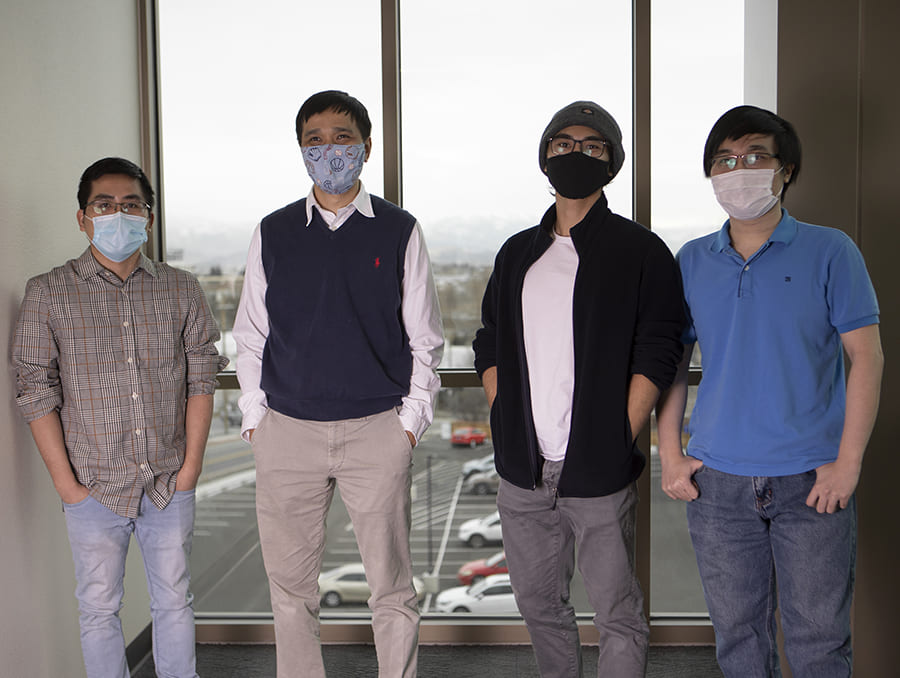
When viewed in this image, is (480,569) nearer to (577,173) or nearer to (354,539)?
(354,539)

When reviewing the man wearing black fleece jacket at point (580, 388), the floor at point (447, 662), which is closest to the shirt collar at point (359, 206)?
the man wearing black fleece jacket at point (580, 388)

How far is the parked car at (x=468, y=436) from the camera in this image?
2746 mm

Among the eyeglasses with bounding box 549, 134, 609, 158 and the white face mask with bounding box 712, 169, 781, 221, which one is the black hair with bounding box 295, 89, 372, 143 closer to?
the eyeglasses with bounding box 549, 134, 609, 158

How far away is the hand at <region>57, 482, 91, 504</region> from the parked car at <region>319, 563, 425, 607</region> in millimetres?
1117

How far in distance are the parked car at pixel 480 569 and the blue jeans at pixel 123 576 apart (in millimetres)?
1081

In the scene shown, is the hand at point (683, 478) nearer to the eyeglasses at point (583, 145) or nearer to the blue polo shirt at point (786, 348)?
the blue polo shirt at point (786, 348)

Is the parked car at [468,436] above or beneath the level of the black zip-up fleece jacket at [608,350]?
beneath

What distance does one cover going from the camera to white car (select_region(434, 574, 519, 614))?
2.77m

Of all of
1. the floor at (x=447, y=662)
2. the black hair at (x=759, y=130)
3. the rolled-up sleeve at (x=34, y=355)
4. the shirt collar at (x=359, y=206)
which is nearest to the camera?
the black hair at (x=759, y=130)

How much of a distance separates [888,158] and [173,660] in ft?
8.61

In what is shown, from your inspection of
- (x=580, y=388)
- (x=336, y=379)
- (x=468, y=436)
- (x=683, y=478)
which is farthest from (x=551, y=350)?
(x=468, y=436)

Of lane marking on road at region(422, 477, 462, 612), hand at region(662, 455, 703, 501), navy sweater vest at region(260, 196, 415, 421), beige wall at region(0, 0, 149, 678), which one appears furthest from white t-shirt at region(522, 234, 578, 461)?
beige wall at region(0, 0, 149, 678)

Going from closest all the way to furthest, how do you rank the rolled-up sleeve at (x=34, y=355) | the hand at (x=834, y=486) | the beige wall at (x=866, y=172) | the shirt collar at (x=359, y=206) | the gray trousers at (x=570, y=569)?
the hand at (x=834, y=486) → the gray trousers at (x=570, y=569) → the rolled-up sleeve at (x=34, y=355) → the shirt collar at (x=359, y=206) → the beige wall at (x=866, y=172)

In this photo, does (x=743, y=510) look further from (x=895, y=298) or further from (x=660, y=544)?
(x=660, y=544)
